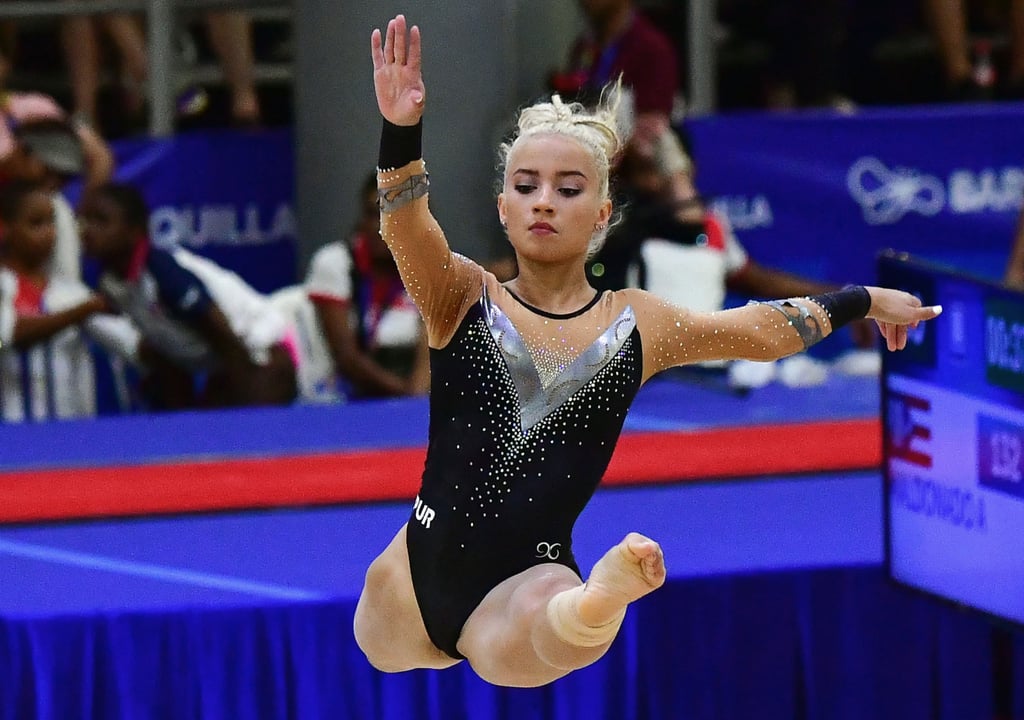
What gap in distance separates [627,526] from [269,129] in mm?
3090

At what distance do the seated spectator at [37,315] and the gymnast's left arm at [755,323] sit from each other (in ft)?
9.21

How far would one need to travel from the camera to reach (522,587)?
2.78m

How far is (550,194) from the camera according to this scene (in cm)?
275

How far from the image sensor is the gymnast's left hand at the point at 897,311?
3029mm

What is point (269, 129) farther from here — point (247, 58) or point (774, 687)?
point (774, 687)

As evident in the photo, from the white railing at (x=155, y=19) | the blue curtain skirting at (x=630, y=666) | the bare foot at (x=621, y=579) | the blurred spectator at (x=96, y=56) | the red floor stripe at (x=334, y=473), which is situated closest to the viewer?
the bare foot at (x=621, y=579)

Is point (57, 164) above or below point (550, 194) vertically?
below

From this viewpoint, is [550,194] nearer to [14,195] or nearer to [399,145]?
[399,145]

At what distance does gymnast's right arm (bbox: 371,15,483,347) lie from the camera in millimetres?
2586

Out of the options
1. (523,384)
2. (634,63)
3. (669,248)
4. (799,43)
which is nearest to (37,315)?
(669,248)

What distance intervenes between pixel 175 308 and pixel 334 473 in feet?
3.34

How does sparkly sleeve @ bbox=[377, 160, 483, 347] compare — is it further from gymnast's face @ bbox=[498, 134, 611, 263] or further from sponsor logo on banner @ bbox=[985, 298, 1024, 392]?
sponsor logo on banner @ bbox=[985, 298, 1024, 392]

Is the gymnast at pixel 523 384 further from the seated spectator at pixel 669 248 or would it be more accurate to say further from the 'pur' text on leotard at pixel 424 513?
the seated spectator at pixel 669 248

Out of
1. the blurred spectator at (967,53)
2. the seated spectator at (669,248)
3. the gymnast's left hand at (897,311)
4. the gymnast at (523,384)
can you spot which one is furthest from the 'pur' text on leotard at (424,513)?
the blurred spectator at (967,53)
